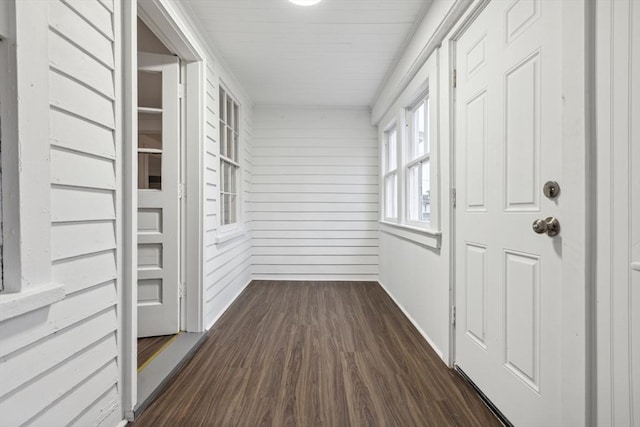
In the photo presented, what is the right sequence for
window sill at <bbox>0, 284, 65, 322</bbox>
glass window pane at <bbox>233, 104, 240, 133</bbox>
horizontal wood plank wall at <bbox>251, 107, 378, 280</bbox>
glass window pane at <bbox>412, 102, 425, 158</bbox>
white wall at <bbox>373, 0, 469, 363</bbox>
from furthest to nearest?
1. horizontal wood plank wall at <bbox>251, 107, 378, 280</bbox>
2. glass window pane at <bbox>233, 104, 240, 133</bbox>
3. glass window pane at <bbox>412, 102, 425, 158</bbox>
4. white wall at <bbox>373, 0, 469, 363</bbox>
5. window sill at <bbox>0, 284, 65, 322</bbox>

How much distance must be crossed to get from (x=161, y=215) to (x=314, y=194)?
2357 millimetres

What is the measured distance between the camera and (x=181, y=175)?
2379 millimetres

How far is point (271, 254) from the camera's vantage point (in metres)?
4.36

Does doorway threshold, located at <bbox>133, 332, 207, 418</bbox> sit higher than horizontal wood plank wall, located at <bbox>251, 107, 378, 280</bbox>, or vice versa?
horizontal wood plank wall, located at <bbox>251, 107, 378, 280</bbox>

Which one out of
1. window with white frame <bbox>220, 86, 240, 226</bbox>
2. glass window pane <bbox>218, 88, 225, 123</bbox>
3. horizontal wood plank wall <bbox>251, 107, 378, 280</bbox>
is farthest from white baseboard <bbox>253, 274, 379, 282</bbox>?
glass window pane <bbox>218, 88, 225, 123</bbox>

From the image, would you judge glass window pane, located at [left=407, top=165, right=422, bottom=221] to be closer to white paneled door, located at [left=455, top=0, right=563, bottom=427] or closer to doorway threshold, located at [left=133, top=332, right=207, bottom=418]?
white paneled door, located at [left=455, top=0, right=563, bottom=427]

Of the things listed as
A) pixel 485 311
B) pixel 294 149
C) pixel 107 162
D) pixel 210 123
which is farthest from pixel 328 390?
pixel 294 149

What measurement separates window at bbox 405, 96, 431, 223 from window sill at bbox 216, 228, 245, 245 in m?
1.85

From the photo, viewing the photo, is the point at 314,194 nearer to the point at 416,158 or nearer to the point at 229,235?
the point at 229,235

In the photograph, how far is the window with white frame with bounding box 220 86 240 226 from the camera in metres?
3.13

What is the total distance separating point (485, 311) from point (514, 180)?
0.69 meters

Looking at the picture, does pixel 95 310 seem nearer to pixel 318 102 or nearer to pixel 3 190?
pixel 3 190

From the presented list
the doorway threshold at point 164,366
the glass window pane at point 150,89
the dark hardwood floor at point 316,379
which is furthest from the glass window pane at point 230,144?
Answer: the doorway threshold at point 164,366

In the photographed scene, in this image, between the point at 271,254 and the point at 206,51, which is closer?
the point at 206,51
